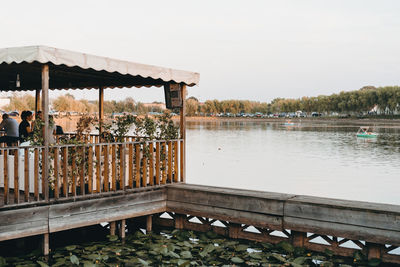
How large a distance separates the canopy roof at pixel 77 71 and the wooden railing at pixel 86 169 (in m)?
1.44

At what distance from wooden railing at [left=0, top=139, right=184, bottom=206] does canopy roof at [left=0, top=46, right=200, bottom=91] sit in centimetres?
144

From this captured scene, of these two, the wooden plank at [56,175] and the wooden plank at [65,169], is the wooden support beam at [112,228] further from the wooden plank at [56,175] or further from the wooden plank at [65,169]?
the wooden plank at [56,175]

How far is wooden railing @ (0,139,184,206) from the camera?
24.8 feet

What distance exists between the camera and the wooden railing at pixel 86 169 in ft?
24.8

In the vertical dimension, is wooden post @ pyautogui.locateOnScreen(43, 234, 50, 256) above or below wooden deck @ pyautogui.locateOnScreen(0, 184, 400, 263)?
below

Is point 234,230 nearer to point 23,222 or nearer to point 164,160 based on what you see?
point 164,160

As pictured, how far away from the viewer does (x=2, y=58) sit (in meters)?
7.09

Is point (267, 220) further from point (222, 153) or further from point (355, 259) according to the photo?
point (222, 153)

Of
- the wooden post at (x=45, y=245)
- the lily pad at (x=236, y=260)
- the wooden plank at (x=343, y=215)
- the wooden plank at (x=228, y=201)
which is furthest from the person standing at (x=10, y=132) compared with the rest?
the wooden plank at (x=343, y=215)

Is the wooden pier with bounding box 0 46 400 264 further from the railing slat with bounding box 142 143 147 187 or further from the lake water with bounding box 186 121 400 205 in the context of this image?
the lake water with bounding box 186 121 400 205

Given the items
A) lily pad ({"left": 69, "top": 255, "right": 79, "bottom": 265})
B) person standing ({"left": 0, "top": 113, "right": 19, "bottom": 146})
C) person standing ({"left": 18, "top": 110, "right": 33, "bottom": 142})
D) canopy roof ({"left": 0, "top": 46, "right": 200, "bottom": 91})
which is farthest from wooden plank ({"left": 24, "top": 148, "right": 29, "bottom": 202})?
person standing ({"left": 0, "top": 113, "right": 19, "bottom": 146})

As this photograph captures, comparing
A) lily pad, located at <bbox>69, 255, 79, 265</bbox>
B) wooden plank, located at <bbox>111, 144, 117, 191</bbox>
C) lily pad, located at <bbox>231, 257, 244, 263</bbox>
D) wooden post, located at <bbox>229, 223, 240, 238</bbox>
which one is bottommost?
lily pad, located at <bbox>231, 257, 244, 263</bbox>

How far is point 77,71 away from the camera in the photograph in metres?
9.68

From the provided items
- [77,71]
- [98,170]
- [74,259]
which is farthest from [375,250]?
[77,71]
